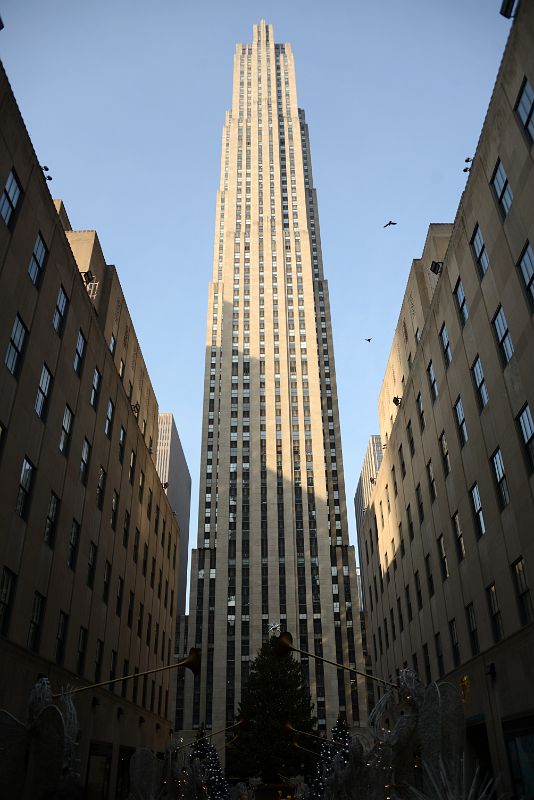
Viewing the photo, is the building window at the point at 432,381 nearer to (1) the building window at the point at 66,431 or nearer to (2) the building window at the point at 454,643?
(2) the building window at the point at 454,643

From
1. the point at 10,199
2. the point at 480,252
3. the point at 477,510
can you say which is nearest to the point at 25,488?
the point at 10,199

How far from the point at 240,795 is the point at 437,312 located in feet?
154

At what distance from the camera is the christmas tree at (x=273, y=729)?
191 feet

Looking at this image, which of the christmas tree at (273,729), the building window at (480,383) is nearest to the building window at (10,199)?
the building window at (480,383)

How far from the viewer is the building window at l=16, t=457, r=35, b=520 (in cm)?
2438

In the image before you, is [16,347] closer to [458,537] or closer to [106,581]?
[106,581]

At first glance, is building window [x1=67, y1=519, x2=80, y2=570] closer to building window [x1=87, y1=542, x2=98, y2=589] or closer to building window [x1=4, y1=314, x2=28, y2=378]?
building window [x1=87, y1=542, x2=98, y2=589]

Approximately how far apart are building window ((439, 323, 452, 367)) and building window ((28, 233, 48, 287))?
65.6 ft

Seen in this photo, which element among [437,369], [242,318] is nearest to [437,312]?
[437,369]

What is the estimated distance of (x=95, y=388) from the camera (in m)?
35.1

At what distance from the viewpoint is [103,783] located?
3362cm

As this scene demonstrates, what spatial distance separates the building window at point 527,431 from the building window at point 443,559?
39.4 feet

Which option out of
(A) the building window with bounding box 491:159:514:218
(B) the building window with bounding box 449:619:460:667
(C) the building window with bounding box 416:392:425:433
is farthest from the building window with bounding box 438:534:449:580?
(A) the building window with bounding box 491:159:514:218

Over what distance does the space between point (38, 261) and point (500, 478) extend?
69.5ft
